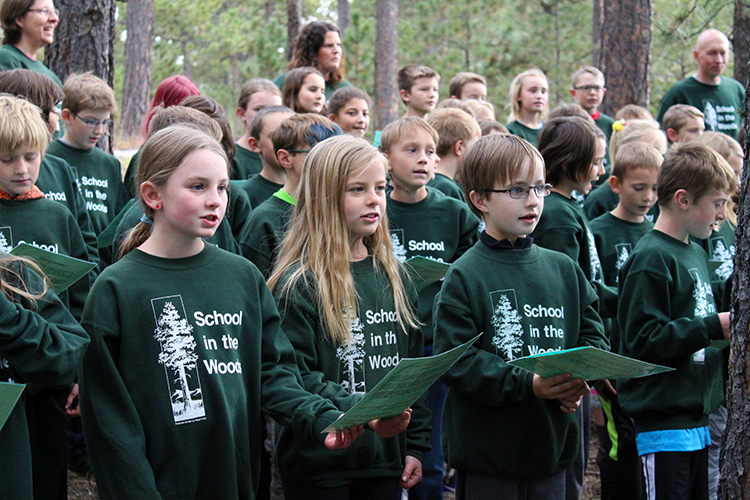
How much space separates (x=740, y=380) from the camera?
2754 mm

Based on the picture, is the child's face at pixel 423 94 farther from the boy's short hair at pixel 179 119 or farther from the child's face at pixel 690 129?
the boy's short hair at pixel 179 119

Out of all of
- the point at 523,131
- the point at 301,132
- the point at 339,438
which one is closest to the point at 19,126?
the point at 301,132

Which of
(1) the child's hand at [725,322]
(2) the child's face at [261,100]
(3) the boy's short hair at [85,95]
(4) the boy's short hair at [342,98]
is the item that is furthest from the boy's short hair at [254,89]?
(1) the child's hand at [725,322]

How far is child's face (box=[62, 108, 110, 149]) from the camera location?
5227 mm

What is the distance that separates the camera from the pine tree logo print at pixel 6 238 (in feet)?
11.8

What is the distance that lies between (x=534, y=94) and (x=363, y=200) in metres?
4.53

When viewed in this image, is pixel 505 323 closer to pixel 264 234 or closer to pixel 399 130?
pixel 264 234

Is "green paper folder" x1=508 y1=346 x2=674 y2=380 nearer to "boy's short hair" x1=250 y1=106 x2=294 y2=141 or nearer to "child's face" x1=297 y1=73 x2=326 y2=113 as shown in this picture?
"boy's short hair" x1=250 y1=106 x2=294 y2=141

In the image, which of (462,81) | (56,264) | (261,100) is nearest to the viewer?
(56,264)

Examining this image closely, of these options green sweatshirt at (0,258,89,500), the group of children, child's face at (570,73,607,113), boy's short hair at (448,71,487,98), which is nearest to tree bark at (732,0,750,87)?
child's face at (570,73,607,113)

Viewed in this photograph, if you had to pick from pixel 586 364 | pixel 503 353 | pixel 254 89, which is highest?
pixel 254 89

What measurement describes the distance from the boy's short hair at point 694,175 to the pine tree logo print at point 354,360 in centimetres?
183

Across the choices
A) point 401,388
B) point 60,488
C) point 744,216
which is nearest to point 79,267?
point 60,488

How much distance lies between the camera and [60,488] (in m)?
3.60
